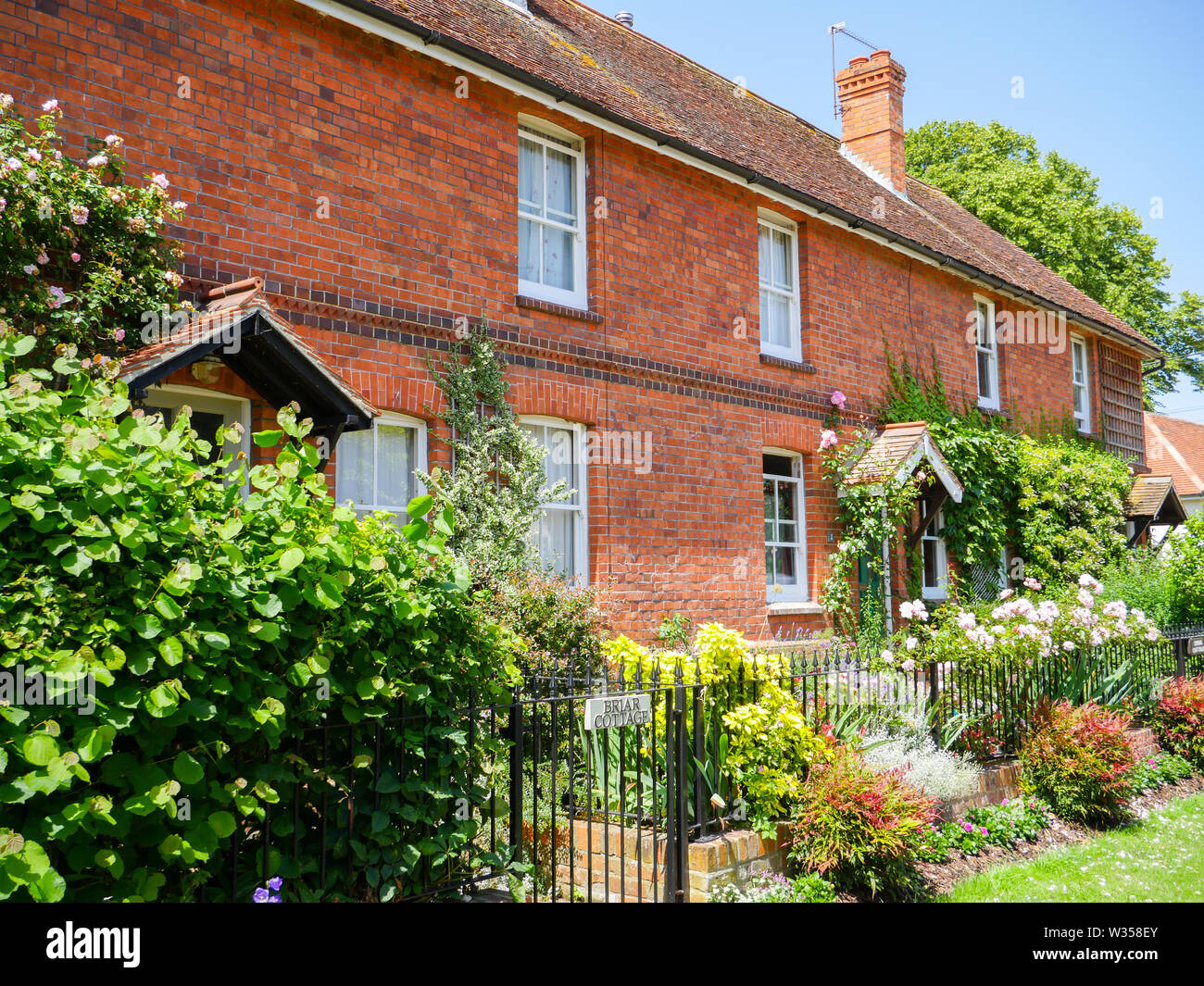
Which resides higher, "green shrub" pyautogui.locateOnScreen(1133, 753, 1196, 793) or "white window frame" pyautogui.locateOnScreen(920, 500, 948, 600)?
"white window frame" pyautogui.locateOnScreen(920, 500, 948, 600)

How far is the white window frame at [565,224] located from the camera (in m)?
10.4

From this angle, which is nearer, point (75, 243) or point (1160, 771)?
point (75, 243)

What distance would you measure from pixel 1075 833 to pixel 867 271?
897cm

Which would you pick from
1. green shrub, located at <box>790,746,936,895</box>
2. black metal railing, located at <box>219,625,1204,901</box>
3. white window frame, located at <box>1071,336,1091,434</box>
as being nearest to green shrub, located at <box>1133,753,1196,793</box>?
black metal railing, located at <box>219,625,1204,901</box>

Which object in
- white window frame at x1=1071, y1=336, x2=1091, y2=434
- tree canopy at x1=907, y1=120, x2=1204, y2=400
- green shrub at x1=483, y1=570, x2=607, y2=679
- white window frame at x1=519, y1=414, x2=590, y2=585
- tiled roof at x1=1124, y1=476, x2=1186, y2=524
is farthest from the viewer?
tree canopy at x1=907, y1=120, x2=1204, y2=400

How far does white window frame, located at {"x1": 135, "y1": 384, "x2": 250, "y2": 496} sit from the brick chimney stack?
14.1 m

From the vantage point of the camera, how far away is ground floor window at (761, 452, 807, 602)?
42.5 feet

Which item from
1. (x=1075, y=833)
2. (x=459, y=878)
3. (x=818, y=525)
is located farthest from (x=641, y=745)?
(x=818, y=525)

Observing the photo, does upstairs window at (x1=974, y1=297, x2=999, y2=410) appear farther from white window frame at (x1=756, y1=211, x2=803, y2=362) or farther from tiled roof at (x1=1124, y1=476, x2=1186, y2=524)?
white window frame at (x1=756, y1=211, x2=803, y2=362)

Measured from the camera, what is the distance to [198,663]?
10.6 ft

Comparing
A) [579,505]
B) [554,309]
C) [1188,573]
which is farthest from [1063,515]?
[554,309]

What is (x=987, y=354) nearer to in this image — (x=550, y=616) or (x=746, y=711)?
(x=550, y=616)

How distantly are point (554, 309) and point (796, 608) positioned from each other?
510 cm

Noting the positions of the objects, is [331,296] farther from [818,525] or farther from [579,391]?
[818,525]
